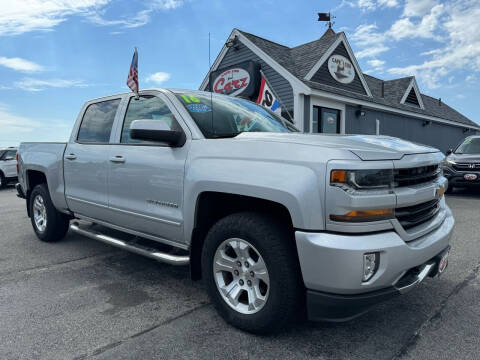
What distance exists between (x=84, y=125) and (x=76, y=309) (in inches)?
91.0

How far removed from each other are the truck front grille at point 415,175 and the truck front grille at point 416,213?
0.51 ft

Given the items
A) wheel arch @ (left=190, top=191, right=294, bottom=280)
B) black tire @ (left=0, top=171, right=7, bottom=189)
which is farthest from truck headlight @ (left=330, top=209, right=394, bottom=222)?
black tire @ (left=0, top=171, right=7, bottom=189)

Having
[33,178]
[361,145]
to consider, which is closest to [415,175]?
[361,145]

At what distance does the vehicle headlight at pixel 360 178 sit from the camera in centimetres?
206

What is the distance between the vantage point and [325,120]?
13.4m

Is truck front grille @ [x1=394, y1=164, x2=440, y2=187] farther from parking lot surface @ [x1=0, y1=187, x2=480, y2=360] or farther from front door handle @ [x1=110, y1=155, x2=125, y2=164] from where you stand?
front door handle @ [x1=110, y1=155, x2=125, y2=164]

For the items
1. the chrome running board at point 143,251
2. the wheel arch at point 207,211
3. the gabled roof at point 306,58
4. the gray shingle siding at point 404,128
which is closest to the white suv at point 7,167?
the gabled roof at point 306,58

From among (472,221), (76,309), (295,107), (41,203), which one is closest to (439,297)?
(76,309)

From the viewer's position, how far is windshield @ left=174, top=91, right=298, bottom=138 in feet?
9.99

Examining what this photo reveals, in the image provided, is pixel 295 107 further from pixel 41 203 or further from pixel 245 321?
pixel 245 321

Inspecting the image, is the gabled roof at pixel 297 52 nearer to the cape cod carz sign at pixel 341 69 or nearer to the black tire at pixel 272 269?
the cape cod carz sign at pixel 341 69

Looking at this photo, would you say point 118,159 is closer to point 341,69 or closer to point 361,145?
point 361,145

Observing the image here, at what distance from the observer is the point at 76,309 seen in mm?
2924

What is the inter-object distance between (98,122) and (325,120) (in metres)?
10.5
